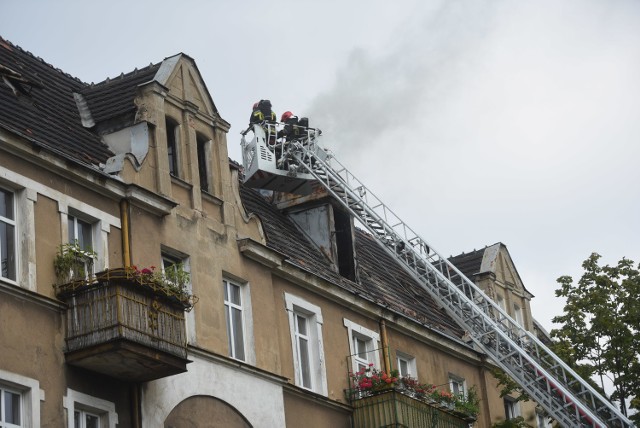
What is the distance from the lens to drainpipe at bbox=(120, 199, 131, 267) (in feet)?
83.9

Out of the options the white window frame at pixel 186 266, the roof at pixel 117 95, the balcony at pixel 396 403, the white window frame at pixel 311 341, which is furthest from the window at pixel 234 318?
the balcony at pixel 396 403

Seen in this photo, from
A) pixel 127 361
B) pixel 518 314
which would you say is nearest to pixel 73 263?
pixel 127 361

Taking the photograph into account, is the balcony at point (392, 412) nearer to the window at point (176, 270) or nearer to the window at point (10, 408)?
the window at point (176, 270)

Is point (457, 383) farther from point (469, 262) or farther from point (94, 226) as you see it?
point (94, 226)

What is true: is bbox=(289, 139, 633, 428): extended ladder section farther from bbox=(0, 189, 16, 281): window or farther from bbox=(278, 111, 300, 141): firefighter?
bbox=(0, 189, 16, 281): window

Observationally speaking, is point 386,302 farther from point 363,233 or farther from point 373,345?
point 363,233

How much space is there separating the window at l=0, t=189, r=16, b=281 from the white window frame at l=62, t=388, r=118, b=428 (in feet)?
7.05

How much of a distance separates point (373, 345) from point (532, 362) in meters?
4.47

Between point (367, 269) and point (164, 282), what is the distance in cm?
1406

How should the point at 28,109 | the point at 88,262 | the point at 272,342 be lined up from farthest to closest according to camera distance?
1. the point at 272,342
2. the point at 28,109
3. the point at 88,262

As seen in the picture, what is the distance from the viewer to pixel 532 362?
117 ft

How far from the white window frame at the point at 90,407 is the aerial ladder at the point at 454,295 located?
1318cm

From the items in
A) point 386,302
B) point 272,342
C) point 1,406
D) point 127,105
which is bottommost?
point 1,406

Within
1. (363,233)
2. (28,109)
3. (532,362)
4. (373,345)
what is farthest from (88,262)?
(363,233)
